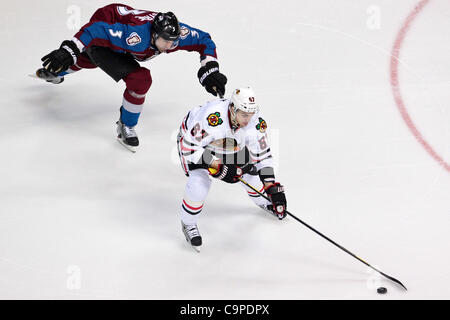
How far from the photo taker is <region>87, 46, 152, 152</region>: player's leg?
454cm

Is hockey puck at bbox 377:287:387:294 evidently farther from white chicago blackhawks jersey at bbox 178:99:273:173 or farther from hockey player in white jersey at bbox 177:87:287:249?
white chicago blackhawks jersey at bbox 178:99:273:173

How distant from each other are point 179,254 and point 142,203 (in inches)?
22.4

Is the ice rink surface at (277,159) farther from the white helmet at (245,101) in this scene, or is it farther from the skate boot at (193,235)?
the white helmet at (245,101)

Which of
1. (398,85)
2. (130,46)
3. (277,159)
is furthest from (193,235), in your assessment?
(398,85)

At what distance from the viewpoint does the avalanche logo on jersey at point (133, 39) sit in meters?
4.48

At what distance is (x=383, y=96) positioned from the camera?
17.4 ft

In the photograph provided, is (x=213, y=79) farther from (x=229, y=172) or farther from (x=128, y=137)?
(x=229, y=172)

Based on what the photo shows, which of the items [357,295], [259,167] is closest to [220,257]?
[259,167]

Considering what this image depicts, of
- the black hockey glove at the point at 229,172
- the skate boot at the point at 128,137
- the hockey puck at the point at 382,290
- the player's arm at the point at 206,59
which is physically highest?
the player's arm at the point at 206,59

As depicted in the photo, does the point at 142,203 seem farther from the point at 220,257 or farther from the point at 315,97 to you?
the point at 315,97

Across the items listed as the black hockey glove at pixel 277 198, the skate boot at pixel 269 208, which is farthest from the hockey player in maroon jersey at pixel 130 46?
the black hockey glove at pixel 277 198

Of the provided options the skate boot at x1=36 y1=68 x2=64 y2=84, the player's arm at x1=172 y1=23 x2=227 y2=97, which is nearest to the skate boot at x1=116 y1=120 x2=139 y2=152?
the player's arm at x1=172 y1=23 x2=227 y2=97

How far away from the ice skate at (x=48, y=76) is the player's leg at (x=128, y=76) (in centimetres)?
77

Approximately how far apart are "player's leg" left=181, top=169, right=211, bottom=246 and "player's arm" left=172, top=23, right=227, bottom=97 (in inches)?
33.3
